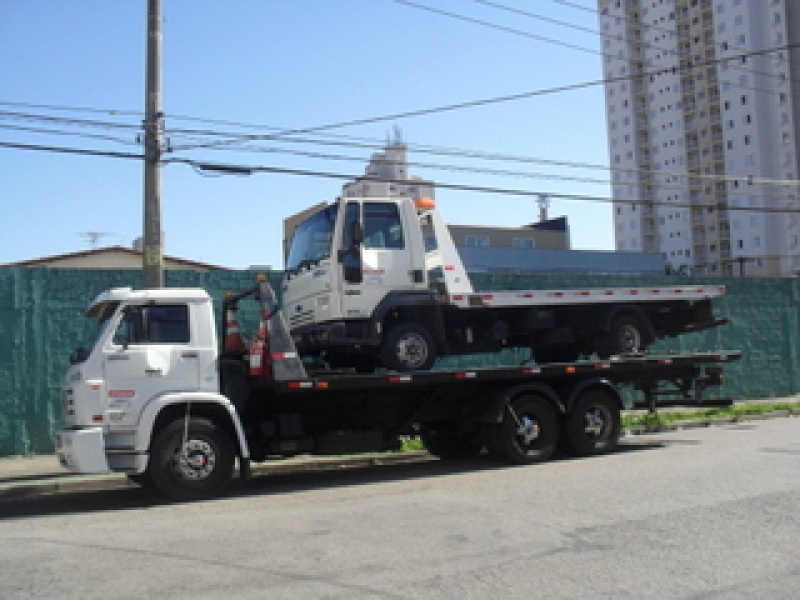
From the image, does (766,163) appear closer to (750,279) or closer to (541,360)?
(750,279)

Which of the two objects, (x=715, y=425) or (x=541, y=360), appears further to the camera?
(x=715, y=425)

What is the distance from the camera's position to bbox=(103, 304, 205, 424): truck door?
9133mm

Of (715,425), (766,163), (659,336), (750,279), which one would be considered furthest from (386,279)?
(766,163)

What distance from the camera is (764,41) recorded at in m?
91.3

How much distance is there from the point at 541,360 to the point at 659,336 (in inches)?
86.6

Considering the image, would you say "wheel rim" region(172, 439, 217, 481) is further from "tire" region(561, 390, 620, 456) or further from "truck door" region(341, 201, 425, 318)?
"tire" region(561, 390, 620, 456)

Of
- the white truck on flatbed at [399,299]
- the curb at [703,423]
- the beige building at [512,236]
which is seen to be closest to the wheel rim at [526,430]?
the white truck on flatbed at [399,299]

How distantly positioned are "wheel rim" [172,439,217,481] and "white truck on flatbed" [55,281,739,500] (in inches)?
0.5

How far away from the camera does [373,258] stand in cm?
1080

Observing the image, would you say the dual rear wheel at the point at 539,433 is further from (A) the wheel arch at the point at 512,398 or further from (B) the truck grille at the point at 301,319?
(B) the truck grille at the point at 301,319

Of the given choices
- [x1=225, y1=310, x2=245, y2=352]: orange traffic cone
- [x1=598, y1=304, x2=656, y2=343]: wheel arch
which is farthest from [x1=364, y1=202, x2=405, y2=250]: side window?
[x1=598, y1=304, x2=656, y2=343]: wheel arch

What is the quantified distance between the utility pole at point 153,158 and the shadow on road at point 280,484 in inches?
123

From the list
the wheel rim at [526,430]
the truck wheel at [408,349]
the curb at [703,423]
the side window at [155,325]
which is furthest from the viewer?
the curb at [703,423]

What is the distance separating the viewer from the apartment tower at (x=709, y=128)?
9062cm
